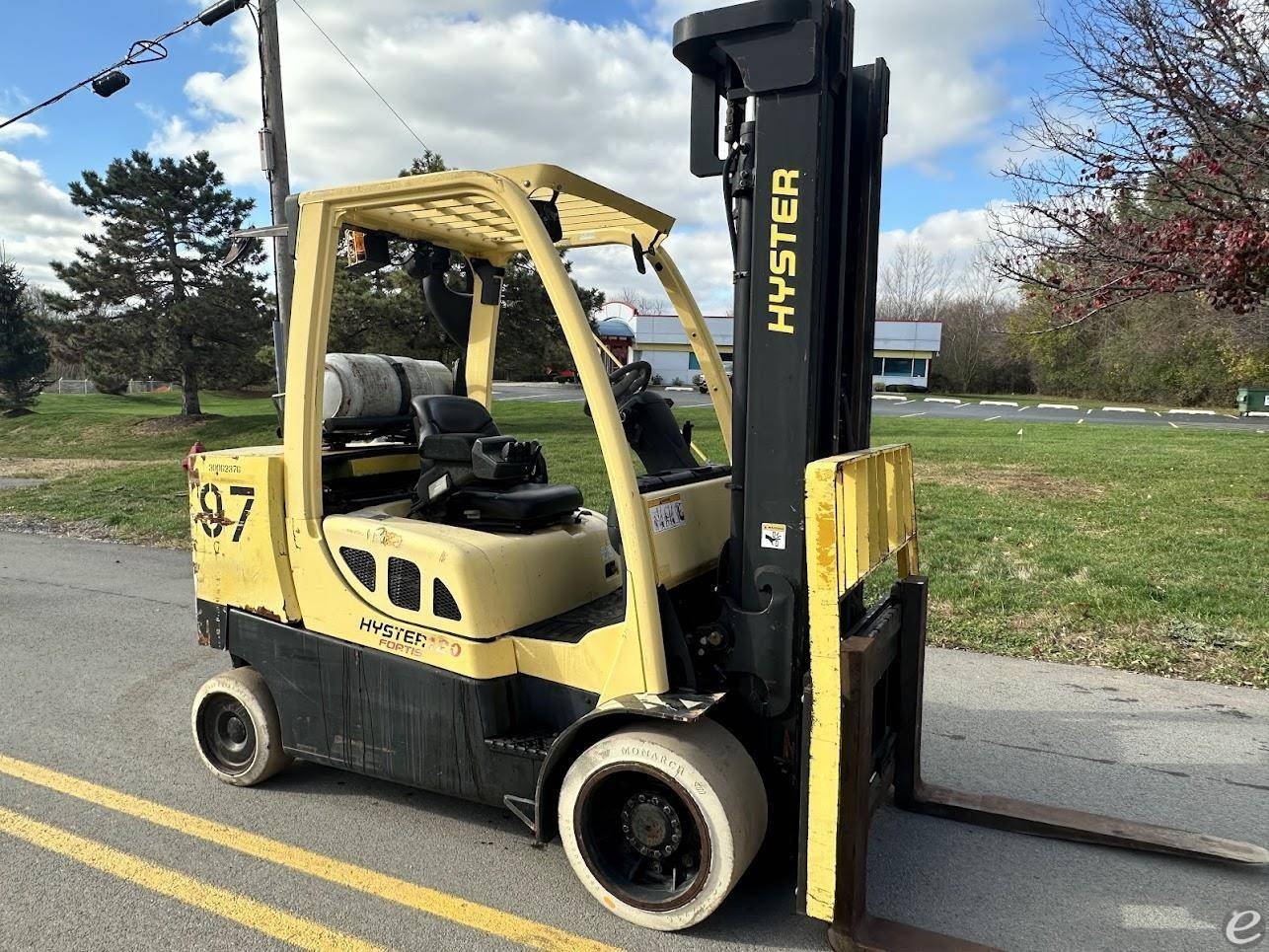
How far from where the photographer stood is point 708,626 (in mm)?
3182

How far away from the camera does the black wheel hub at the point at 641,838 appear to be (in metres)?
2.98

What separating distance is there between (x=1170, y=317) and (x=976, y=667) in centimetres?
1513

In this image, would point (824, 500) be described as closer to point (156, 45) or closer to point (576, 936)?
point (576, 936)

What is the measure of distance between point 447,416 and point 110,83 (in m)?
10.2

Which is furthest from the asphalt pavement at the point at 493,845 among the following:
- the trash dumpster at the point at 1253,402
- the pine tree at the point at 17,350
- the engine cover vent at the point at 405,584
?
the trash dumpster at the point at 1253,402

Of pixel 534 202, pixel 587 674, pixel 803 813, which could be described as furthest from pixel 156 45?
pixel 803 813

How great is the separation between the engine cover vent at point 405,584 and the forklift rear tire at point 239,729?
994 mm

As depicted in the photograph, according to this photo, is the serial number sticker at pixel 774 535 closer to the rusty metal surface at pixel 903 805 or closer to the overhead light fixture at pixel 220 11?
the rusty metal surface at pixel 903 805

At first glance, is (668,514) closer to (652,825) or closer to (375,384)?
(652,825)

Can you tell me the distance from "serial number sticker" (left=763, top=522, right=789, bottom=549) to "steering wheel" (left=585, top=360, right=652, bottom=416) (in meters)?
1.22

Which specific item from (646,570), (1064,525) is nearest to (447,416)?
(646,570)

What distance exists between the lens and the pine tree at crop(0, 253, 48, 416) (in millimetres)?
31078

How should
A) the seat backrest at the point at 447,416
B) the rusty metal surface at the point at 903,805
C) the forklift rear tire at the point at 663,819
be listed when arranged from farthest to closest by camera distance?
the seat backrest at the point at 447,416 < the forklift rear tire at the point at 663,819 < the rusty metal surface at the point at 903,805

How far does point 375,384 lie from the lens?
13.7ft
